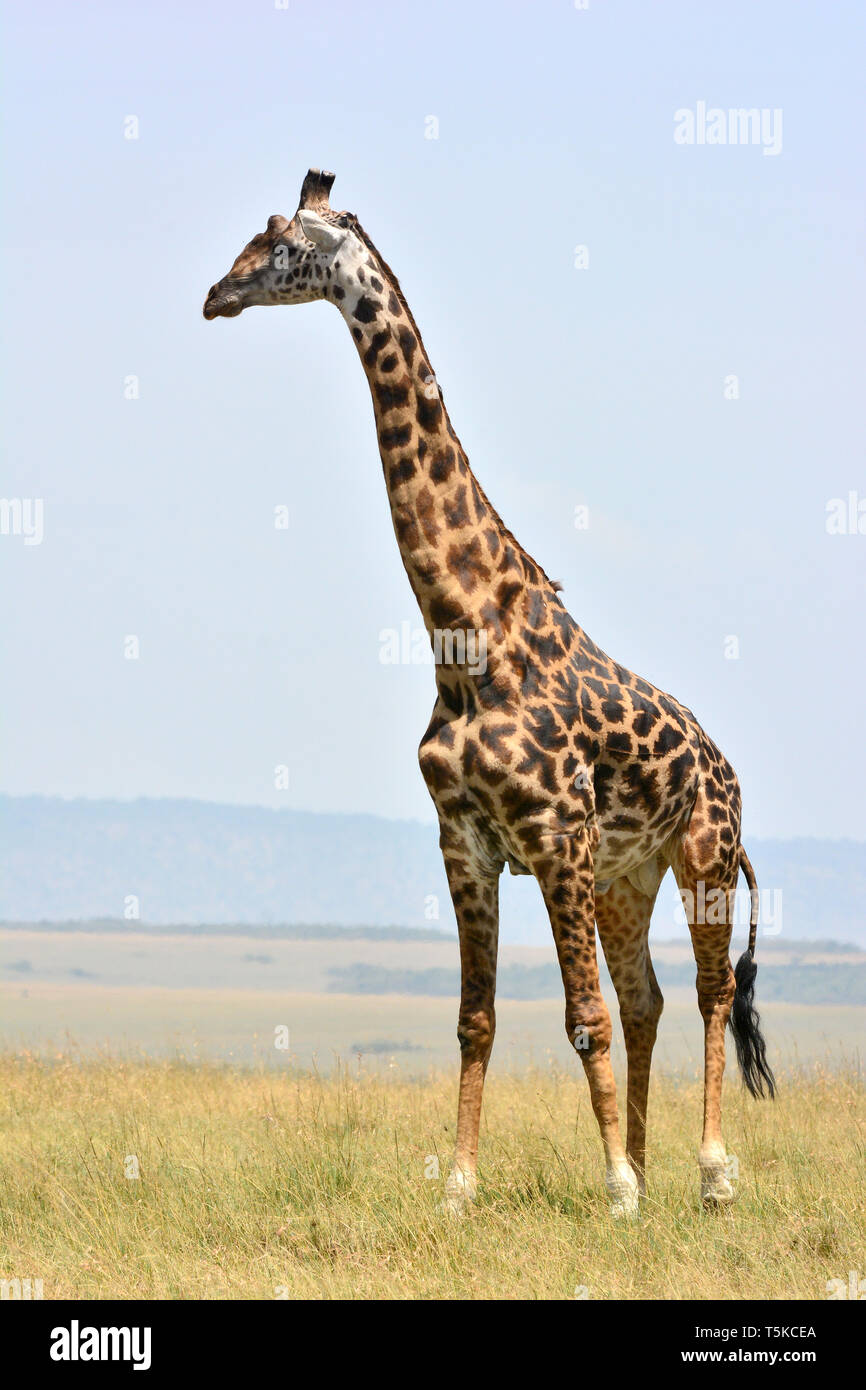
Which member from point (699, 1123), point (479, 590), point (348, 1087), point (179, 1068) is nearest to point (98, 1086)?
point (179, 1068)

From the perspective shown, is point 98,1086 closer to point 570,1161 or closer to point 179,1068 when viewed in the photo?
point 179,1068

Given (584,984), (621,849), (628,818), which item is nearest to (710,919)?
(621,849)

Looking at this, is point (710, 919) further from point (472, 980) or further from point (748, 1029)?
point (472, 980)

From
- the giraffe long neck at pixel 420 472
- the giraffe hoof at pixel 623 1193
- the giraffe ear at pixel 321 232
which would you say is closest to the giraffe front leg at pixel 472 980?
the giraffe hoof at pixel 623 1193

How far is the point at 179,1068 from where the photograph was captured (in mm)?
14117

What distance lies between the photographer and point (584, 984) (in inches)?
313

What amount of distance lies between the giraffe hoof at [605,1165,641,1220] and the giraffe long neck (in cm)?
293

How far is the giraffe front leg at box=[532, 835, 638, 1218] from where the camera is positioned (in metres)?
7.90

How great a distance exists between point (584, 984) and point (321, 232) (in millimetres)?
4235

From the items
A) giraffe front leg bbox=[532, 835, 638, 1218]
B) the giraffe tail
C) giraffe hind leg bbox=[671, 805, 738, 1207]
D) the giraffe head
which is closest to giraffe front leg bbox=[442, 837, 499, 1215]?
giraffe front leg bbox=[532, 835, 638, 1218]

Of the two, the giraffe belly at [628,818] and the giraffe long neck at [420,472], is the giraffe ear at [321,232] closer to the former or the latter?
the giraffe long neck at [420,472]

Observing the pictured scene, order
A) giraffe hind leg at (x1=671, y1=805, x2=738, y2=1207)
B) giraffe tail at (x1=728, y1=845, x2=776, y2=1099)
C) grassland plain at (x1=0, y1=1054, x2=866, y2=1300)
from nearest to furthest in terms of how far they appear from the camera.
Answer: grassland plain at (x1=0, y1=1054, x2=866, y2=1300), giraffe hind leg at (x1=671, y1=805, x2=738, y2=1207), giraffe tail at (x1=728, y1=845, x2=776, y2=1099)

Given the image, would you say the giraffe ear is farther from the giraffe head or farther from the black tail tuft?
the black tail tuft
